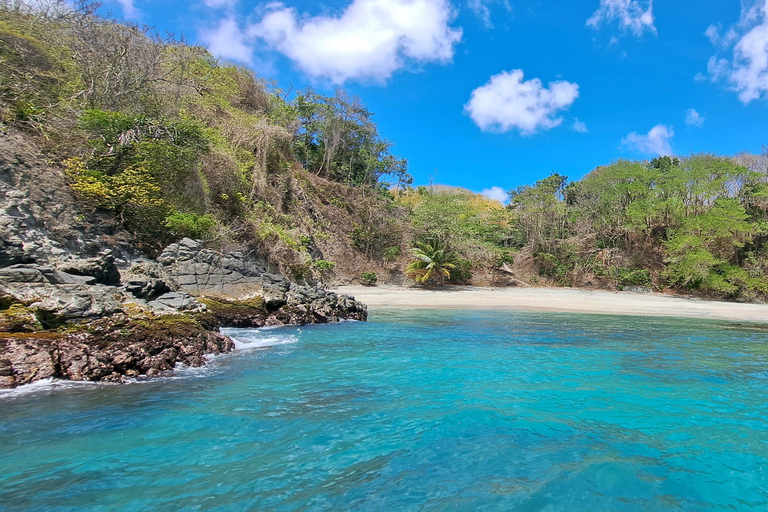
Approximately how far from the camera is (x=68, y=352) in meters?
6.36

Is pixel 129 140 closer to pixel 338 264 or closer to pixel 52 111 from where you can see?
pixel 52 111

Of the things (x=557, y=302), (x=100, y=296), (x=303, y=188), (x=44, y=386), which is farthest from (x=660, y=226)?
(x=44, y=386)

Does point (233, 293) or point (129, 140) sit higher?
point (129, 140)

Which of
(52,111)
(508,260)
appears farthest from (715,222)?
(52,111)

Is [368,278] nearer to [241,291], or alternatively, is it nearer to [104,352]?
[241,291]

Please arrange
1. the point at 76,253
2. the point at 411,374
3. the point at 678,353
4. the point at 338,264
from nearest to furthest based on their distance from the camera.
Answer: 1. the point at 411,374
2. the point at 678,353
3. the point at 76,253
4. the point at 338,264

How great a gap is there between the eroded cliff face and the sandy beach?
703 cm

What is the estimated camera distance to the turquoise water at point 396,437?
3.37m

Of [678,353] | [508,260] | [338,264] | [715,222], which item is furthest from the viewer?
[508,260]

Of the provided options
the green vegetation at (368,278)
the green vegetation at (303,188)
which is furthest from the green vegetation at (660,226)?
the green vegetation at (368,278)

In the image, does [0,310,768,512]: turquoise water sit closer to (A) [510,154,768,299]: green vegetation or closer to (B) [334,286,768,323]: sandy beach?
(B) [334,286,768,323]: sandy beach

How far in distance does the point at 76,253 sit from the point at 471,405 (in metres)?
12.1

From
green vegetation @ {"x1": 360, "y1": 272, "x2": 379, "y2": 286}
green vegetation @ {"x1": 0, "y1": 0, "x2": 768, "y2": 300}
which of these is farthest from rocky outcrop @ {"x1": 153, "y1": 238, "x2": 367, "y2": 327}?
green vegetation @ {"x1": 360, "y1": 272, "x2": 379, "y2": 286}

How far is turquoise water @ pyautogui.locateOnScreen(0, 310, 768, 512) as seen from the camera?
3365 millimetres
